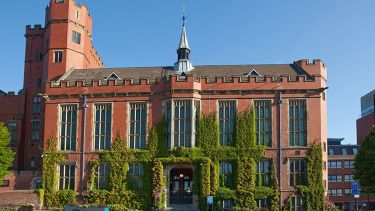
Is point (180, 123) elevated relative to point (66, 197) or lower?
elevated

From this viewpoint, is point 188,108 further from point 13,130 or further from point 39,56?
point 13,130

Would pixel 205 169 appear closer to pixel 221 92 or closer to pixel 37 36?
pixel 221 92

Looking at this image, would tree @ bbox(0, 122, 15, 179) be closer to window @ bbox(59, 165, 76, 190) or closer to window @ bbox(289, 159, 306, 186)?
window @ bbox(59, 165, 76, 190)

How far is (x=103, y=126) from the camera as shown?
52.5 m

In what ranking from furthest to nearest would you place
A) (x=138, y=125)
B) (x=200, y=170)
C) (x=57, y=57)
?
(x=57, y=57)
(x=138, y=125)
(x=200, y=170)

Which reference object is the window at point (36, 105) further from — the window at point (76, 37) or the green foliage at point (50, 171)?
the green foliage at point (50, 171)

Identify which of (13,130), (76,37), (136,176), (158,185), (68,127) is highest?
(76,37)

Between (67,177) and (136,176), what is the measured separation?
678 cm

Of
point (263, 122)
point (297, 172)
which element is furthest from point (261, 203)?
point (263, 122)

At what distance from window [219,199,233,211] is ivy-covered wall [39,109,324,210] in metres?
0.39

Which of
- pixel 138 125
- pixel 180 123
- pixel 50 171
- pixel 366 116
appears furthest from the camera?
pixel 366 116

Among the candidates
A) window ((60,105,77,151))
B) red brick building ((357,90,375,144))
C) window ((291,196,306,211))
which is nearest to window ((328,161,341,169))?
red brick building ((357,90,375,144))

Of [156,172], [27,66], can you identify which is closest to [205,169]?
[156,172]

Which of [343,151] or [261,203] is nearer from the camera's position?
[261,203]
